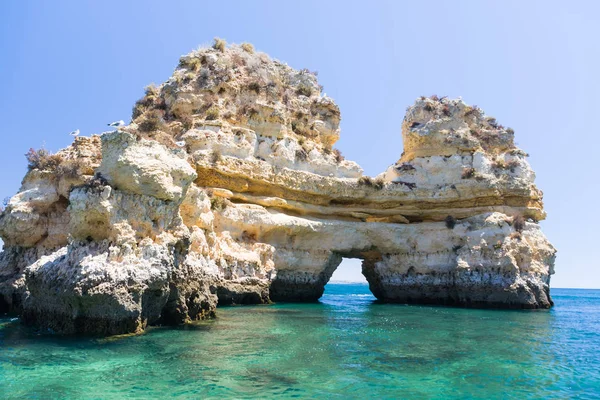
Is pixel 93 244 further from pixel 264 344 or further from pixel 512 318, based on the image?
pixel 512 318

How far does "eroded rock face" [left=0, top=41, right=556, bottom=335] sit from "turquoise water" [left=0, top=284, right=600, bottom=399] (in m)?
3.47

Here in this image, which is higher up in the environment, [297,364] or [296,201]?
[296,201]

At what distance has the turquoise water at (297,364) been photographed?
700cm

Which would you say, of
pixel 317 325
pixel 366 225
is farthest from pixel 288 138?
pixel 317 325

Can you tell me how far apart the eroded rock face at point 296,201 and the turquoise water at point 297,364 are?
347cm

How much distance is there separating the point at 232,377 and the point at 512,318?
46.6ft

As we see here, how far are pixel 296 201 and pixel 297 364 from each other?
16332 millimetres

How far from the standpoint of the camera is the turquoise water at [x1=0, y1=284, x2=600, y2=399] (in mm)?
6996

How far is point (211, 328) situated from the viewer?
12555 millimetres

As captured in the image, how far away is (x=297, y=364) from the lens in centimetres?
Result: 866

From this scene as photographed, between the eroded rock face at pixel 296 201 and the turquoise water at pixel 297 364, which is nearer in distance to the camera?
the turquoise water at pixel 297 364

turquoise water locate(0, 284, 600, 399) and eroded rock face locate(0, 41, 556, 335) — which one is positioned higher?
eroded rock face locate(0, 41, 556, 335)

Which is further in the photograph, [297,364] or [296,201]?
[296,201]

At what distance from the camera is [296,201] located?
24.7m
